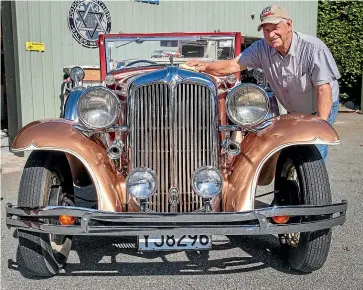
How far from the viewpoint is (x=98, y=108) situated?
297 cm

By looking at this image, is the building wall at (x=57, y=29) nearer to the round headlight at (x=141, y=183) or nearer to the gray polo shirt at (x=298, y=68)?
the gray polo shirt at (x=298, y=68)

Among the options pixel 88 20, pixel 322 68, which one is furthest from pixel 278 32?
pixel 88 20

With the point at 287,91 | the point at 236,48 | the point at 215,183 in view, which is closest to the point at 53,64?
the point at 236,48

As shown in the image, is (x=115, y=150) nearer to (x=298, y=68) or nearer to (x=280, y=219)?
(x=280, y=219)

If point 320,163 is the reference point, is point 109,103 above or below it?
above

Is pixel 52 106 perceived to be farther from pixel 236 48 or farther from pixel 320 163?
pixel 320 163

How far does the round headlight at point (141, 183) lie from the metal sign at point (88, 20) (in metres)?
5.62

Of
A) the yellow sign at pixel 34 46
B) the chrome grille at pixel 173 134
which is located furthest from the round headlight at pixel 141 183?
the yellow sign at pixel 34 46

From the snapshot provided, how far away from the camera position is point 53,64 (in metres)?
7.69

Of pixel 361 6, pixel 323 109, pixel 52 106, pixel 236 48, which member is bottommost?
pixel 52 106

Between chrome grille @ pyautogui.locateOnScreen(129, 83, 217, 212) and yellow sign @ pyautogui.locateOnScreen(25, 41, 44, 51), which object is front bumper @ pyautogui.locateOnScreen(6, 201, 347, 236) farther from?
yellow sign @ pyautogui.locateOnScreen(25, 41, 44, 51)

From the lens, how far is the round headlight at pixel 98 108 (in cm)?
293

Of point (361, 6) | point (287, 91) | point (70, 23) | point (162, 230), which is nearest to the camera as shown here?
Result: point (162, 230)

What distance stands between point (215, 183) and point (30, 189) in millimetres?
1098
